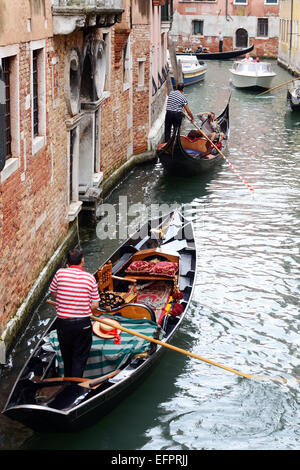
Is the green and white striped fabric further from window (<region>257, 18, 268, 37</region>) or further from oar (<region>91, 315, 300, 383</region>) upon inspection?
window (<region>257, 18, 268, 37</region>)

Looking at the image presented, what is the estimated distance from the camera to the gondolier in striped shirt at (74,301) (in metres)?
3.54

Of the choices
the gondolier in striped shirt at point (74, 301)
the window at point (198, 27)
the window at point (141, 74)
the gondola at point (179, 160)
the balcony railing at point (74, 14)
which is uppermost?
the balcony railing at point (74, 14)

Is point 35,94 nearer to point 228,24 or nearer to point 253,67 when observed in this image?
point 253,67

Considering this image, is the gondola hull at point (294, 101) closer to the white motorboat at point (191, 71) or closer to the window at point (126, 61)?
the white motorboat at point (191, 71)

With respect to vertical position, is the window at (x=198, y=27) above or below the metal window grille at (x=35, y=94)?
above

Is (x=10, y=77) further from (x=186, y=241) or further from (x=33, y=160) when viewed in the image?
(x=186, y=241)

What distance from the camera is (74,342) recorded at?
366 cm

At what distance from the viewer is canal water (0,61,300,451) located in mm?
3736

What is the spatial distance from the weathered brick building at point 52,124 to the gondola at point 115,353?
543 millimetres

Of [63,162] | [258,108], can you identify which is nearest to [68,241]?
[63,162]

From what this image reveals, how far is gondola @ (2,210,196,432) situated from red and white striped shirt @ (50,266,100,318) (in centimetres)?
33

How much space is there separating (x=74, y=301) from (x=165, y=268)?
1.51 m

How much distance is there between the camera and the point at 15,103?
4582mm

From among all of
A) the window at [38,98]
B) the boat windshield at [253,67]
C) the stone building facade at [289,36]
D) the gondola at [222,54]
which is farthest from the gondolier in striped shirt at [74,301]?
the gondola at [222,54]
